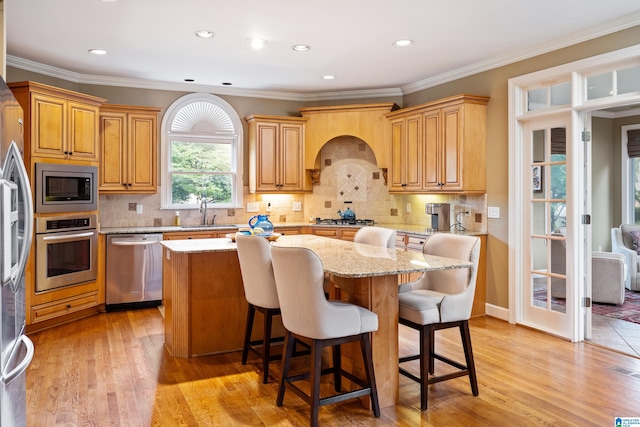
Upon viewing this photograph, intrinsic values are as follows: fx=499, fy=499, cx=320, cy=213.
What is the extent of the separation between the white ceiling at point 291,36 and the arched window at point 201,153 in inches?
17.3

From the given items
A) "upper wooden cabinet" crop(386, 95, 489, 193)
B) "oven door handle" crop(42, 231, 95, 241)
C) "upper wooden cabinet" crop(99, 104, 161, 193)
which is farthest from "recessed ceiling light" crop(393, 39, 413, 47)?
"oven door handle" crop(42, 231, 95, 241)

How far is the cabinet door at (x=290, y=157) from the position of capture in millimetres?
6605

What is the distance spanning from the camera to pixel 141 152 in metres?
5.87

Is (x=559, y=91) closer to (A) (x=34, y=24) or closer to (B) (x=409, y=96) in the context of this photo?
(B) (x=409, y=96)

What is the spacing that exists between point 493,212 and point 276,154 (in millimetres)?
2867

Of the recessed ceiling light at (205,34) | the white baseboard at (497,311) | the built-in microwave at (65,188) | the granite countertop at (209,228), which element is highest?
the recessed ceiling light at (205,34)

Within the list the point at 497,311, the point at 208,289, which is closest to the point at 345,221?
the point at 497,311

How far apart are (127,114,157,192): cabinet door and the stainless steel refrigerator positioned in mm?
3567

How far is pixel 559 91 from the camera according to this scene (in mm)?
4520

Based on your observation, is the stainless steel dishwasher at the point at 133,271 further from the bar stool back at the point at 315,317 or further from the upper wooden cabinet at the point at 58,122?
the bar stool back at the point at 315,317

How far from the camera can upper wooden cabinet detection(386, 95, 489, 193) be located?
202 inches

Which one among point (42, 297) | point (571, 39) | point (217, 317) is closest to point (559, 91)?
point (571, 39)

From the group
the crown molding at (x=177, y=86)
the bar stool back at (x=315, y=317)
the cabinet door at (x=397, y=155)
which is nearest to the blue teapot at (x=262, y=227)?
the bar stool back at (x=315, y=317)

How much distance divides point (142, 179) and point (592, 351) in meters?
4.92
